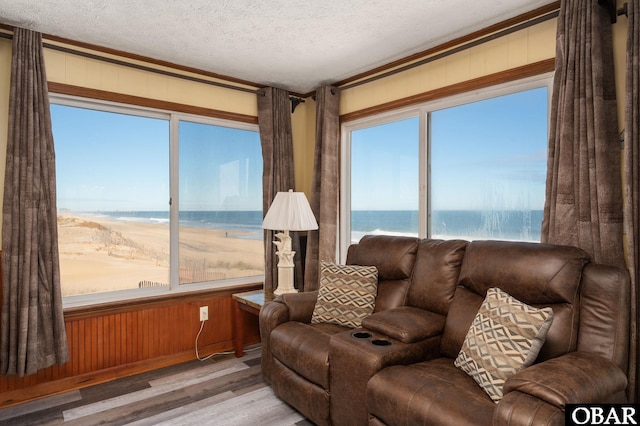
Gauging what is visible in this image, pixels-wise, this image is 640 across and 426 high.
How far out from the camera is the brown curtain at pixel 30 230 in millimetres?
2602

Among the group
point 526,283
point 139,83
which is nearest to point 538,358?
point 526,283

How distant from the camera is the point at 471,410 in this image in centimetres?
158

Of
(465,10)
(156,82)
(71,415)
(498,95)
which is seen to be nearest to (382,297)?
(498,95)

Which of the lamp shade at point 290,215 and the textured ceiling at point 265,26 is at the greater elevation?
the textured ceiling at point 265,26

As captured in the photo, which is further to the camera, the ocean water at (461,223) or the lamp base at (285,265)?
the lamp base at (285,265)

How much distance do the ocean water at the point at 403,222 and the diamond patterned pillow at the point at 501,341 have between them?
91cm

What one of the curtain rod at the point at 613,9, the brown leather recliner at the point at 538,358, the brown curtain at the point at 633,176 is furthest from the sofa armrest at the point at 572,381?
the curtain rod at the point at 613,9

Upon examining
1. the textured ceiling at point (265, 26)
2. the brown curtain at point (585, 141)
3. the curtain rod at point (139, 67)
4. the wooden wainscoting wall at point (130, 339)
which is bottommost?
the wooden wainscoting wall at point (130, 339)

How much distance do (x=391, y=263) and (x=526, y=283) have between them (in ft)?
3.12

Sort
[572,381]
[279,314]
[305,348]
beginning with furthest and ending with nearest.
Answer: [279,314]
[305,348]
[572,381]

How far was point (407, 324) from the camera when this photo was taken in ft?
7.27

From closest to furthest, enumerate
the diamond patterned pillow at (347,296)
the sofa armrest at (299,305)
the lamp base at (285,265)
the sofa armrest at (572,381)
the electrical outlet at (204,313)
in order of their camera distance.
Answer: the sofa armrest at (572,381) → the diamond patterned pillow at (347,296) → the sofa armrest at (299,305) → the lamp base at (285,265) → the electrical outlet at (204,313)

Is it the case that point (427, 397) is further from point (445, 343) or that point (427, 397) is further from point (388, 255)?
point (388, 255)

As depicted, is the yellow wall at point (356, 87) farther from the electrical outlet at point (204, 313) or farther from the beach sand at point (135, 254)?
the electrical outlet at point (204, 313)
